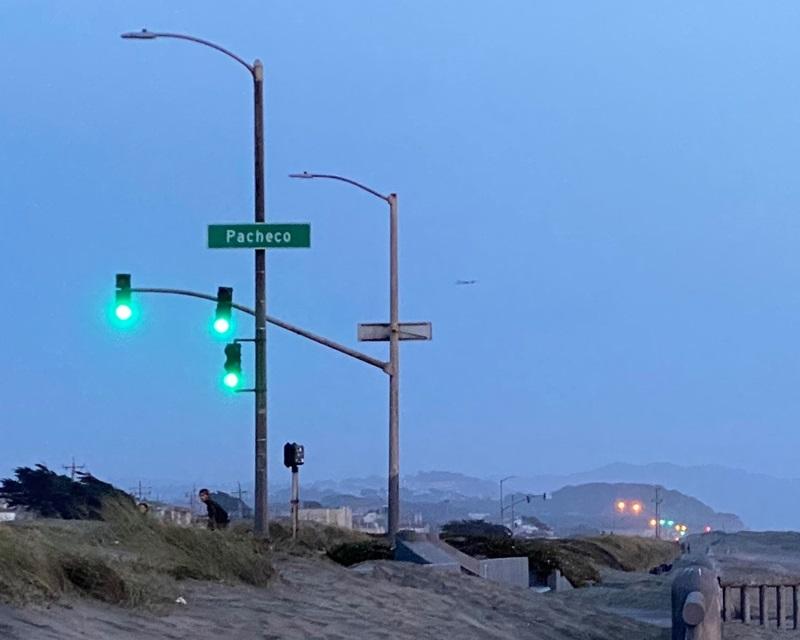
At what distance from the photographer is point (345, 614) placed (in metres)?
16.2

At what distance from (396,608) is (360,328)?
1420 centimetres

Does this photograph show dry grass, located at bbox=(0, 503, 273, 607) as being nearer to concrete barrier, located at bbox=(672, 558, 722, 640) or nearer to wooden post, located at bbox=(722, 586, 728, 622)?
concrete barrier, located at bbox=(672, 558, 722, 640)

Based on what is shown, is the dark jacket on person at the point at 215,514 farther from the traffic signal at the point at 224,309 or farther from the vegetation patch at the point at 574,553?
the vegetation patch at the point at 574,553

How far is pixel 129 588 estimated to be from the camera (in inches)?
553

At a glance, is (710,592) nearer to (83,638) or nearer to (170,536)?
(83,638)

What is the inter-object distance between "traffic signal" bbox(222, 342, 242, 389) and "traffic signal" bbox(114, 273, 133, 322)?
291 centimetres

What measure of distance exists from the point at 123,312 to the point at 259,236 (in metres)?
4.03

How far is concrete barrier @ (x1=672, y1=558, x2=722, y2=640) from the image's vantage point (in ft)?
40.4

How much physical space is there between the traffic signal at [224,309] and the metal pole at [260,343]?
0.74 m

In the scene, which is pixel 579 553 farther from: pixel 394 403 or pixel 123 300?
pixel 123 300

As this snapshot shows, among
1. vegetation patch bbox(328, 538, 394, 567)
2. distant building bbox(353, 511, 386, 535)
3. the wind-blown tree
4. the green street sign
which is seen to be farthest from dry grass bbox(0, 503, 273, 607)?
distant building bbox(353, 511, 386, 535)

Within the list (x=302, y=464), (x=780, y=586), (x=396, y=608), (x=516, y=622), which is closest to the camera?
(x=396, y=608)

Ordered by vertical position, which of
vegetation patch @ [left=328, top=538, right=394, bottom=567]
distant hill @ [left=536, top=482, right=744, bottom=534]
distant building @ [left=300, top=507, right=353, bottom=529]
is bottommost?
distant hill @ [left=536, top=482, right=744, bottom=534]

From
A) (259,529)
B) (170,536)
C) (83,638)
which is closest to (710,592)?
(83,638)
